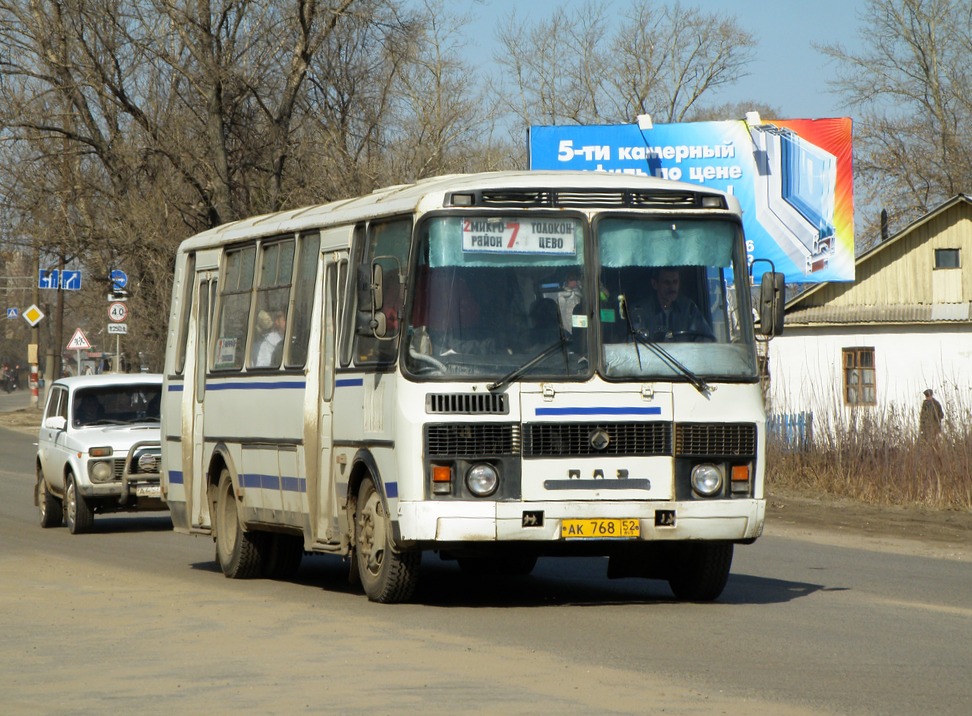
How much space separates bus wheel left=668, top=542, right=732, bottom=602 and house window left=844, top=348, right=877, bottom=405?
3201 centimetres

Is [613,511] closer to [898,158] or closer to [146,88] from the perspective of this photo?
[146,88]

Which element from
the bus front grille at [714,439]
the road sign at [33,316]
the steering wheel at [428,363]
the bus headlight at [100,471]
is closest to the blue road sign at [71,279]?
the road sign at [33,316]

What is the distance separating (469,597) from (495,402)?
2.19 metres

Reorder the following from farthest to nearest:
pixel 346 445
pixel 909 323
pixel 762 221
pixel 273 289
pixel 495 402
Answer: pixel 909 323
pixel 762 221
pixel 273 289
pixel 346 445
pixel 495 402

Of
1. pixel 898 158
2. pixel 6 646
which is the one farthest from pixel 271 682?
pixel 898 158

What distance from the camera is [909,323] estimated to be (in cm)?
4266

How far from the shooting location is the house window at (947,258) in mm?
43531

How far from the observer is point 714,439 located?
1116cm

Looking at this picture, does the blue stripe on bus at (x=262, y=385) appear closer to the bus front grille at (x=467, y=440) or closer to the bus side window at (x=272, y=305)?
the bus side window at (x=272, y=305)

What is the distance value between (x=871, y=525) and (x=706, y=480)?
9707mm

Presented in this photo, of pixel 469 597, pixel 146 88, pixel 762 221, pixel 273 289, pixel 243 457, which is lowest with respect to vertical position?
pixel 469 597

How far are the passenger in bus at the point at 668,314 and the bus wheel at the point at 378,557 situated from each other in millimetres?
2107

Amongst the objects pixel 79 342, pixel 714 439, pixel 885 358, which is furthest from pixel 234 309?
pixel 79 342

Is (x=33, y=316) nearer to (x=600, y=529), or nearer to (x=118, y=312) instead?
(x=118, y=312)
